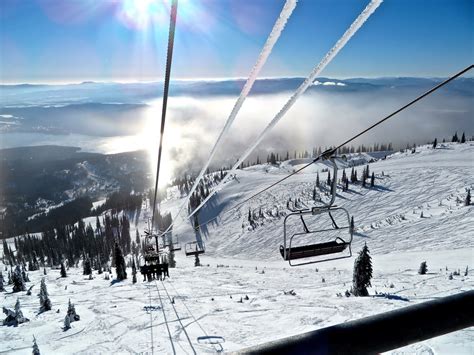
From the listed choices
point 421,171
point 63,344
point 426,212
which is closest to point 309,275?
point 63,344

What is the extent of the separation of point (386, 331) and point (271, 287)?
2065 inches

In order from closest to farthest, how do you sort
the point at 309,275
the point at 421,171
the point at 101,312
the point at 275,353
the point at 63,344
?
the point at 275,353 < the point at 63,344 < the point at 101,312 < the point at 309,275 < the point at 421,171

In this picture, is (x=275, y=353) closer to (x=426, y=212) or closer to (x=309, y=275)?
(x=309, y=275)

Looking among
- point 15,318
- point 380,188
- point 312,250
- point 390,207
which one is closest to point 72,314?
point 15,318

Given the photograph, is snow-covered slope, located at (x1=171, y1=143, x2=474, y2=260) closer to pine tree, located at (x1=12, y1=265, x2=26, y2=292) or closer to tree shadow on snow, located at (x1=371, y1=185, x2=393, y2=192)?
tree shadow on snow, located at (x1=371, y1=185, x2=393, y2=192)

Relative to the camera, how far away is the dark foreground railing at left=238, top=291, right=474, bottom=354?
118 cm

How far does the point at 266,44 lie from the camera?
11.1 feet

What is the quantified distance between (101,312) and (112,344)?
13.5m

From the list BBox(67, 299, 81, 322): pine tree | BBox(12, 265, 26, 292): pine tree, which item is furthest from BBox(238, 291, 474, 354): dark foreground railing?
BBox(12, 265, 26, 292): pine tree

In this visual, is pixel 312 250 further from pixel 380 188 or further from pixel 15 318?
pixel 380 188

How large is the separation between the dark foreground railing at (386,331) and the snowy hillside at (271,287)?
1839 mm

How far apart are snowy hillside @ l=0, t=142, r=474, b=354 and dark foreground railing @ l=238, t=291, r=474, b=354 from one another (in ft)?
6.03

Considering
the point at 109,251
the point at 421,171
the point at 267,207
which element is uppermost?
the point at 421,171

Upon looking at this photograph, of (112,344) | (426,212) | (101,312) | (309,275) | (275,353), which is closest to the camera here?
(275,353)
